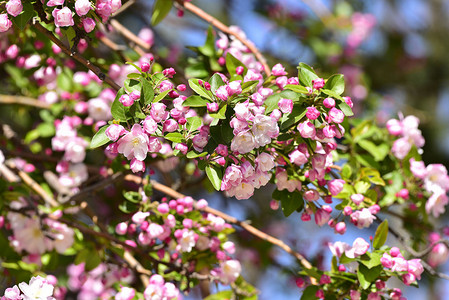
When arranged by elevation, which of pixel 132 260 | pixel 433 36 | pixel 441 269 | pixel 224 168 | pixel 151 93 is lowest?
pixel 441 269

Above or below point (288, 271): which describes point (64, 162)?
above

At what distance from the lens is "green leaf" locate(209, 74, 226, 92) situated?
1.34 m

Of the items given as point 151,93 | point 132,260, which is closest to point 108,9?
point 151,93

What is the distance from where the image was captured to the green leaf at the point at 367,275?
1.53 metres

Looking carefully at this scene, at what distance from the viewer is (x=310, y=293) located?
1639 mm

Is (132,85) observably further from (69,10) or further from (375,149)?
(375,149)

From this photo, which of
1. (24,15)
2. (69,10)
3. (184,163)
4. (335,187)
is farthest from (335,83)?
(184,163)

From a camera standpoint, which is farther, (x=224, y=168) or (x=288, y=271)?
(x=288, y=271)

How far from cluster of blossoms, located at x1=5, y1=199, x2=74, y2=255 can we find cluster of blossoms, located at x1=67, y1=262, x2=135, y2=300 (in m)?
0.13

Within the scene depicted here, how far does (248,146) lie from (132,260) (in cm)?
86

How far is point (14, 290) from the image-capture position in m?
1.33

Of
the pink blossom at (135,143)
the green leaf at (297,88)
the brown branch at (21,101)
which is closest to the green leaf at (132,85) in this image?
the pink blossom at (135,143)

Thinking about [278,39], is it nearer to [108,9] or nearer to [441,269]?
[441,269]

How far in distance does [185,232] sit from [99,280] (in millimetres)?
906
